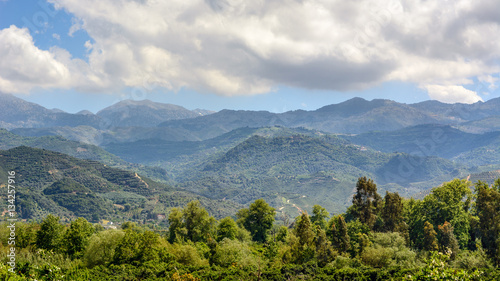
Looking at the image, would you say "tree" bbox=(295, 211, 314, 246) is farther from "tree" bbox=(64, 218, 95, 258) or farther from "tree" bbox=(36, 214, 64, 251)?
"tree" bbox=(36, 214, 64, 251)

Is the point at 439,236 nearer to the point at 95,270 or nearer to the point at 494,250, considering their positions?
the point at 494,250

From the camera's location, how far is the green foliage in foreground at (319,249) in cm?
5456

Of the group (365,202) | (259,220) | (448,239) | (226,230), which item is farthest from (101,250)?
(448,239)

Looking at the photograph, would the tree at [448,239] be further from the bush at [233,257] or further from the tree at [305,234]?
the bush at [233,257]

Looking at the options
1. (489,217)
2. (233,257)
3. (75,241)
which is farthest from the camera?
(489,217)

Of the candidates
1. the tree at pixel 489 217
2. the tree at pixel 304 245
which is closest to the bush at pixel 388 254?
the tree at pixel 304 245

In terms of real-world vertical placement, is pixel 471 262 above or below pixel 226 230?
above

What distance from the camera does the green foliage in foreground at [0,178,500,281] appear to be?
5456 centimetres

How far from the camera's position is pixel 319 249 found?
216 feet

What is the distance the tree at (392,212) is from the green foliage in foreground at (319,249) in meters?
0.21

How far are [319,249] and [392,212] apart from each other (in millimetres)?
23637

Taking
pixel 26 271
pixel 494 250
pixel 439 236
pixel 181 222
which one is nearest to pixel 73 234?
pixel 26 271

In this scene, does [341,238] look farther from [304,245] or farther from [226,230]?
[226,230]

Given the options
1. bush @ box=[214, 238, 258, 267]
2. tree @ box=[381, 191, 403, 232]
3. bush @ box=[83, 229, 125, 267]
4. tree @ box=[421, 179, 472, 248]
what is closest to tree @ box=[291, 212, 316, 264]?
bush @ box=[214, 238, 258, 267]
